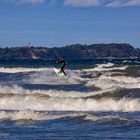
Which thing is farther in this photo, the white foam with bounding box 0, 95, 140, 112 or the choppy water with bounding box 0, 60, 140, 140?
A: the white foam with bounding box 0, 95, 140, 112

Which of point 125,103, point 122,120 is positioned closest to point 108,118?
point 122,120

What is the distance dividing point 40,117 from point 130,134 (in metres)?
4.48

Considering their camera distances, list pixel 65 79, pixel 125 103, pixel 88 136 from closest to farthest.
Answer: pixel 88 136, pixel 125 103, pixel 65 79

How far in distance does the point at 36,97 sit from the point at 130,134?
13.0 meters

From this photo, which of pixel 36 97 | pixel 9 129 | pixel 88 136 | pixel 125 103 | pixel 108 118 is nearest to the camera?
pixel 88 136

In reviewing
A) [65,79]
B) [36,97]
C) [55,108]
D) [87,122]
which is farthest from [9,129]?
[65,79]

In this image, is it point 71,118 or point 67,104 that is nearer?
point 71,118

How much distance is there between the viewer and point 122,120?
62.1 ft

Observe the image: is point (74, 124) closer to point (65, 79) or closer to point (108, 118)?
point (108, 118)

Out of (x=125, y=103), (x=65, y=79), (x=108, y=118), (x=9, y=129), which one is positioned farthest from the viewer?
(x=65, y=79)

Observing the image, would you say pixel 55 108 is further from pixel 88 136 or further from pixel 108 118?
pixel 88 136

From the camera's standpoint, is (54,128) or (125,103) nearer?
(54,128)

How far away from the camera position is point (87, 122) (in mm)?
19016

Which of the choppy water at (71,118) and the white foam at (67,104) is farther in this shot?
the white foam at (67,104)
